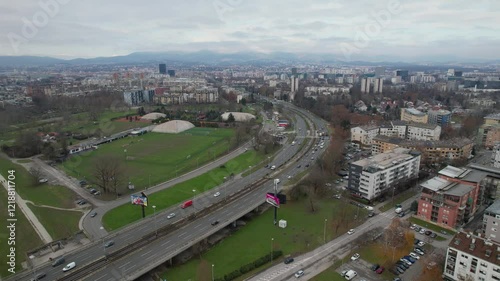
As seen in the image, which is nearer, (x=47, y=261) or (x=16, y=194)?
(x=47, y=261)

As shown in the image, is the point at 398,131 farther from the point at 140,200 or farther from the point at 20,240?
the point at 20,240

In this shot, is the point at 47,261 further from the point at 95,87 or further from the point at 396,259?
the point at 95,87

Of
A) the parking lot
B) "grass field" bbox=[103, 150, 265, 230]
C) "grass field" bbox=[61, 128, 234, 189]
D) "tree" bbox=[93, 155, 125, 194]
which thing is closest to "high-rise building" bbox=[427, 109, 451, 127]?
"grass field" bbox=[61, 128, 234, 189]

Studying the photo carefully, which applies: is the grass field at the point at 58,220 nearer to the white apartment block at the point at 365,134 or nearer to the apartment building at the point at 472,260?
the apartment building at the point at 472,260

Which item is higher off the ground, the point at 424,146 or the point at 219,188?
the point at 424,146

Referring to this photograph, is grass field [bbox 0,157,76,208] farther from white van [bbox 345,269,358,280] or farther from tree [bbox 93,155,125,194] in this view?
white van [bbox 345,269,358,280]

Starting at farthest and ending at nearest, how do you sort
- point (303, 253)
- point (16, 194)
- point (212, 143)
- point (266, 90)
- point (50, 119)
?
point (266, 90) < point (50, 119) < point (212, 143) < point (16, 194) < point (303, 253)

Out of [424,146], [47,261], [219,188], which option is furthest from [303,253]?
[424,146]
